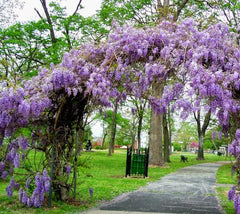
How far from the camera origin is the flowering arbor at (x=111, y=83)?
20.7 feet

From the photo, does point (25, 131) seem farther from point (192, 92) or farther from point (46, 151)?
point (192, 92)

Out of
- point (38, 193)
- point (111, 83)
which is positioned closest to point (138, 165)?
point (111, 83)

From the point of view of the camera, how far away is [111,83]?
7191 mm

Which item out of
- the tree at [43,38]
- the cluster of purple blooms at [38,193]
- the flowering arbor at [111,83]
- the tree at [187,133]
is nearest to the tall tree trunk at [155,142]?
the tree at [43,38]

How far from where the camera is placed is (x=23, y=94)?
649 cm

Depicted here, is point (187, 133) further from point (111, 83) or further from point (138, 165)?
point (111, 83)

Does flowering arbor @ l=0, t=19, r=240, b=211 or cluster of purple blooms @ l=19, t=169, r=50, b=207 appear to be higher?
flowering arbor @ l=0, t=19, r=240, b=211

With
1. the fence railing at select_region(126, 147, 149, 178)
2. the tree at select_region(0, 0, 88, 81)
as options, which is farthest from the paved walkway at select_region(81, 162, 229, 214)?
the tree at select_region(0, 0, 88, 81)

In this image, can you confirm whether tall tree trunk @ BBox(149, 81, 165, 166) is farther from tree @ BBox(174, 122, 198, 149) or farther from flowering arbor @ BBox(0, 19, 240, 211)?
tree @ BBox(174, 122, 198, 149)

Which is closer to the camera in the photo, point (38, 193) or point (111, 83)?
point (38, 193)

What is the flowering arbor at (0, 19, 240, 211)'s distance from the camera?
6309 mm

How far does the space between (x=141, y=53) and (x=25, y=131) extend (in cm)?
308

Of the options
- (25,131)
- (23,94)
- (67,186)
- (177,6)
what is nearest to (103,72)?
(23,94)

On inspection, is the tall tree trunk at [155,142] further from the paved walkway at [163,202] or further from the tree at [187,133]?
the tree at [187,133]
